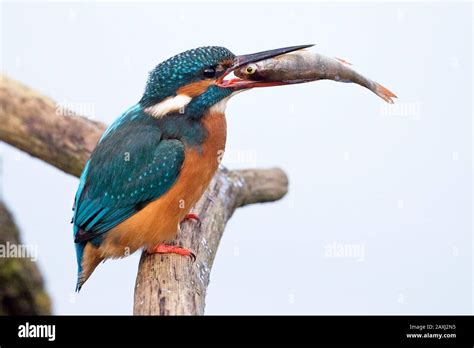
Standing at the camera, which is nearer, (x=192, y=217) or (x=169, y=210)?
(x=169, y=210)

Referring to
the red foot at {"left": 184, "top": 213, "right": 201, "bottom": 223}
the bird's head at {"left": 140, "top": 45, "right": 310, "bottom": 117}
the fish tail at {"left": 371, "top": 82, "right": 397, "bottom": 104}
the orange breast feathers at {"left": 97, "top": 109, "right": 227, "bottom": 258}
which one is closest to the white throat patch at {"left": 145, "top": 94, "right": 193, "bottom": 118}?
the bird's head at {"left": 140, "top": 45, "right": 310, "bottom": 117}

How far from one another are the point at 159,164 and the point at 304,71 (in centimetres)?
75

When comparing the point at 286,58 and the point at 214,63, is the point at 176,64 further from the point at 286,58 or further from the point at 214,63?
the point at 286,58

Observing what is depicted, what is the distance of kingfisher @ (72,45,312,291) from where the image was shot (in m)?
3.30

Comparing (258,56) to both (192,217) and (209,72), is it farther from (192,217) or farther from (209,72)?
(192,217)

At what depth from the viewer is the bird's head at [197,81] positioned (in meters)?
3.30

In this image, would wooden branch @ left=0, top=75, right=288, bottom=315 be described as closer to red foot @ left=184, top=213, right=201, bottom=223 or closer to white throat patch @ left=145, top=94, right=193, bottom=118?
red foot @ left=184, top=213, right=201, bottom=223

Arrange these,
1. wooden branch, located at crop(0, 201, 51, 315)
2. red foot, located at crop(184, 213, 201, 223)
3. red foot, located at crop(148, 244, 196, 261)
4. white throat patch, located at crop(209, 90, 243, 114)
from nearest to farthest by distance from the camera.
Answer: red foot, located at crop(148, 244, 196, 261)
white throat patch, located at crop(209, 90, 243, 114)
red foot, located at crop(184, 213, 201, 223)
wooden branch, located at crop(0, 201, 51, 315)

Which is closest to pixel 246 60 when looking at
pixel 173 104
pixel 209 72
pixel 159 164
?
pixel 209 72

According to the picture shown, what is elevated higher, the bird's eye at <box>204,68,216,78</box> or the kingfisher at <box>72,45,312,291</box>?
the bird's eye at <box>204,68,216,78</box>

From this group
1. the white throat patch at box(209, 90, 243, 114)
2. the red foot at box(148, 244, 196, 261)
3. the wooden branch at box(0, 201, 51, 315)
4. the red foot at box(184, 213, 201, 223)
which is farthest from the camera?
the wooden branch at box(0, 201, 51, 315)

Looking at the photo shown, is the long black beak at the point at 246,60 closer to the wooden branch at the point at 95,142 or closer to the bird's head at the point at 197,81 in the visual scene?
the bird's head at the point at 197,81

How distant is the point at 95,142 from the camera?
4.06 meters
